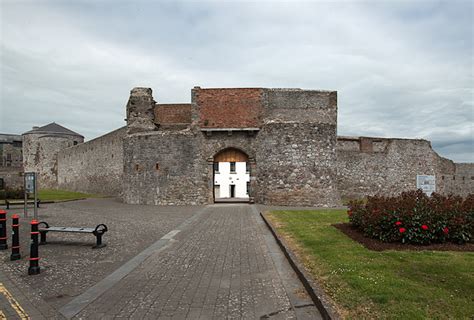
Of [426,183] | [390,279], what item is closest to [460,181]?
[426,183]

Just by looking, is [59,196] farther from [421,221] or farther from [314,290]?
[314,290]

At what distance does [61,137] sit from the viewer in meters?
54.0

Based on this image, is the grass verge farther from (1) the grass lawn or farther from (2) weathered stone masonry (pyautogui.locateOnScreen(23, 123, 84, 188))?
(2) weathered stone masonry (pyautogui.locateOnScreen(23, 123, 84, 188))

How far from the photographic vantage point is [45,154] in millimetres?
53281

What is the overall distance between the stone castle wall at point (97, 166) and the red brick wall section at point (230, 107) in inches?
512

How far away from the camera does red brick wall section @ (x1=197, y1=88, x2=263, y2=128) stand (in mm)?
20445

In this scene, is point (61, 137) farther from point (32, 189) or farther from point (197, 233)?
point (197, 233)

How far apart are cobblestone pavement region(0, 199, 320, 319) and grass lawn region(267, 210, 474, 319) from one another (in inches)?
20.0

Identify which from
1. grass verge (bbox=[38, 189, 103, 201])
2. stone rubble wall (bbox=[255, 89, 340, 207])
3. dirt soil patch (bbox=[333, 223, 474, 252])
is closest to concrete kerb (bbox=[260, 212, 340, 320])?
dirt soil patch (bbox=[333, 223, 474, 252])

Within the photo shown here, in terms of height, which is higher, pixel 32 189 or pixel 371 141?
pixel 371 141

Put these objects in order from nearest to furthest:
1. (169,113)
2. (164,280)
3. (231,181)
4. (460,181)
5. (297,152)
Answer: (164,280)
(297,152)
(169,113)
(460,181)
(231,181)

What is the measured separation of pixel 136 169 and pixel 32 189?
8897 millimetres

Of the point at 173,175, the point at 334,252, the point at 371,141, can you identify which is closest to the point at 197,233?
the point at 334,252

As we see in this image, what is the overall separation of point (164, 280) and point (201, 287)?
768 mm
